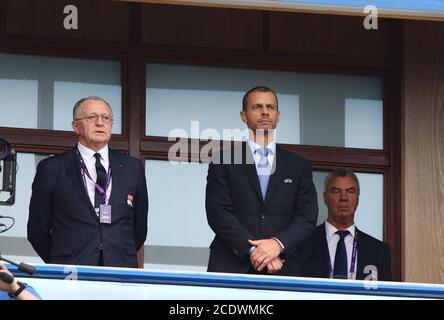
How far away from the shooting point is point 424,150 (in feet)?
47.4

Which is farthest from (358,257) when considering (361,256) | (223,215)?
(223,215)

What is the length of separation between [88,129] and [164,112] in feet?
6.58

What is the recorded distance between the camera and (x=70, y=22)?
14164 mm

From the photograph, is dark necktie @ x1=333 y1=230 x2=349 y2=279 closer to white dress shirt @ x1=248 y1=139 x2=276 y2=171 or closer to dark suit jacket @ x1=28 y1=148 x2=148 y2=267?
white dress shirt @ x1=248 y1=139 x2=276 y2=171

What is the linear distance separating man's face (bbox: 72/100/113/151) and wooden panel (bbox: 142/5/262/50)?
1.99m

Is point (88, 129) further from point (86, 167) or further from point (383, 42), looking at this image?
point (383, 42)

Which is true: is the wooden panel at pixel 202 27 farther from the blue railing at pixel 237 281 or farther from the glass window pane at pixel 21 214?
the blue railing at pixel 237 281

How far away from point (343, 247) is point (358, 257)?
15 centimetres

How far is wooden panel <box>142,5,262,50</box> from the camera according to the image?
47.1 ft

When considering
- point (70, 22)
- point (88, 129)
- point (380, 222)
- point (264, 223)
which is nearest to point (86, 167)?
point (88, 129)

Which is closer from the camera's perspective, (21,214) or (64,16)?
(21,214)

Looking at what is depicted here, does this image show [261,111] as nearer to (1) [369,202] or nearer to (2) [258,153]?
(2) [258,153]

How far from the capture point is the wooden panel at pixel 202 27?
47.1ft

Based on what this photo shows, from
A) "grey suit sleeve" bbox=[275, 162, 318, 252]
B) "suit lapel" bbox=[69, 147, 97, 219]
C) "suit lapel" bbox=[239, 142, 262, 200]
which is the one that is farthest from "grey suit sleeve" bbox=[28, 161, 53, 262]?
"grey suit sleeve" bbox=[275, 162, 318, 252]
